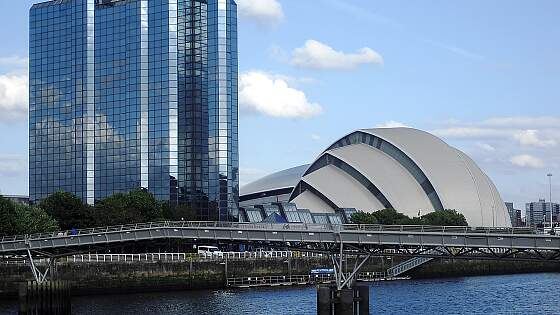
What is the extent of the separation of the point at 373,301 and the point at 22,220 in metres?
36.9

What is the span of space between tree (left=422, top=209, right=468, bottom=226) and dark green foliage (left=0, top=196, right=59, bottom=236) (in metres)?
64.6

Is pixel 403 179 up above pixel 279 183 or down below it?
below

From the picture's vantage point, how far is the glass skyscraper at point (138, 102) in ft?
485

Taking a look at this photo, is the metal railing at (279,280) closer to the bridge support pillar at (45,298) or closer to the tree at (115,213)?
the tree at (115,213)

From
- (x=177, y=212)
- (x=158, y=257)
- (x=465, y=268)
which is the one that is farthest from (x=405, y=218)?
(x=158, y=257)

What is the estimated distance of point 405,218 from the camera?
148875 mm

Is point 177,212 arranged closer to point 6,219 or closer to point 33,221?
point 33,221

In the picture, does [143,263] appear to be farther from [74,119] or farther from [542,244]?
[74,119]

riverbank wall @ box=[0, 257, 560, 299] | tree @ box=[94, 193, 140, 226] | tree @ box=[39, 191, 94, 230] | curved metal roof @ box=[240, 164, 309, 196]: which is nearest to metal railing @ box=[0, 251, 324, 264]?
riverbank wall @ box=[0, 257, 560, 299]

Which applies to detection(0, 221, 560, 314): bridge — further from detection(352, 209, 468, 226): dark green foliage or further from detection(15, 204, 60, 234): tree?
detection(352, 209, 468, 226): dark green foliage

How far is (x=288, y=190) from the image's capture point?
189 metres

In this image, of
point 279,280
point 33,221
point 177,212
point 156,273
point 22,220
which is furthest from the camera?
point 177,212

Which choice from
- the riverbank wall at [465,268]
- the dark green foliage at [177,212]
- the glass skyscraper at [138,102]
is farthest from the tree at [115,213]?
the riverbank wall at [465,268]

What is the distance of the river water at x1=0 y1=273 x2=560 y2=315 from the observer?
7350 centimetres
